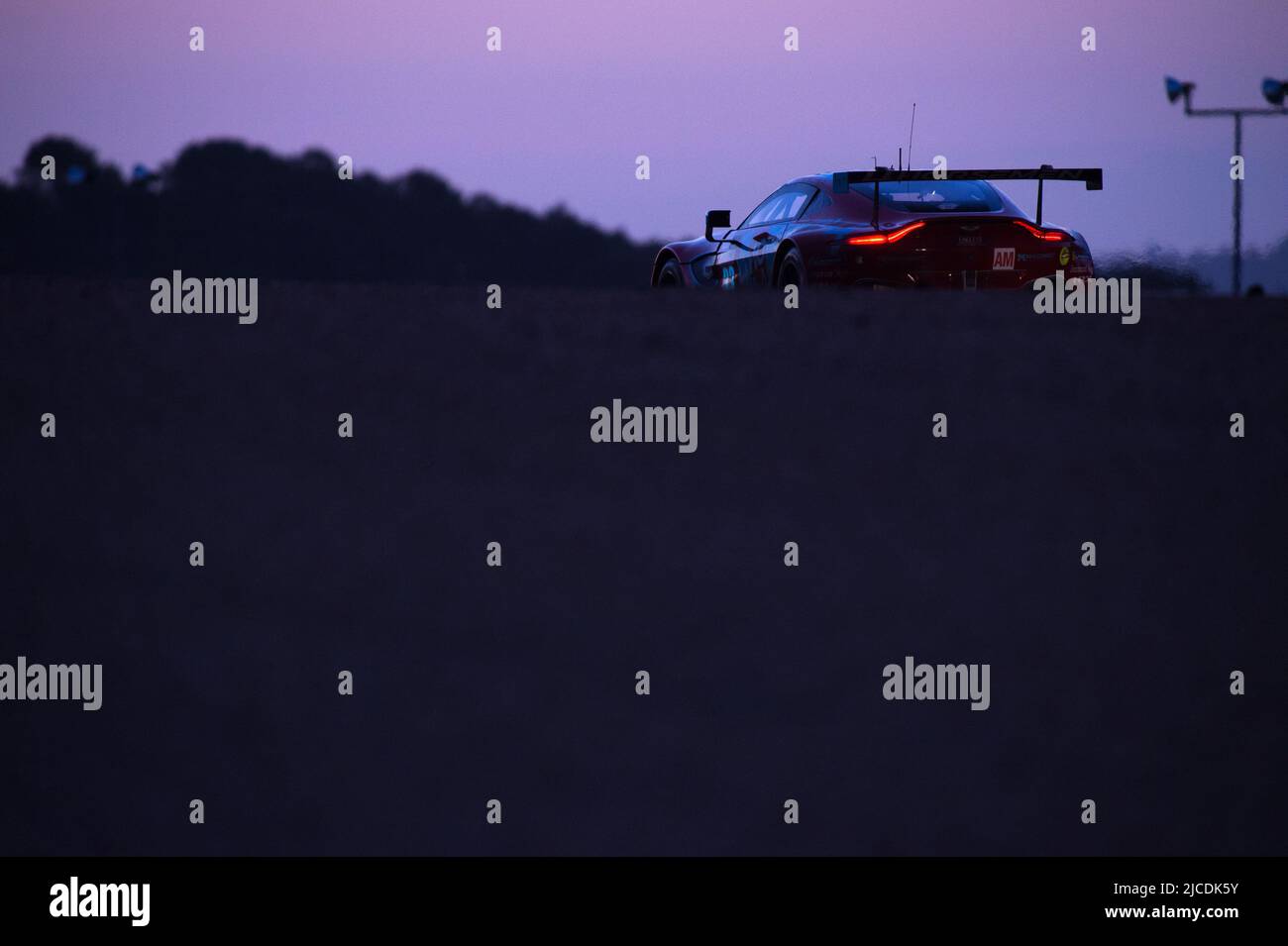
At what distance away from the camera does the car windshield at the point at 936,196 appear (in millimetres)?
9820

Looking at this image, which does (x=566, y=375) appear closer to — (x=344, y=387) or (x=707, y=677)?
(x=344, y=387)

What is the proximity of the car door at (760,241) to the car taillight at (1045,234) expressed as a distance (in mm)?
1765

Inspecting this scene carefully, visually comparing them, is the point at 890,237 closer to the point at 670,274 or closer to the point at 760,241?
the point at 760,241

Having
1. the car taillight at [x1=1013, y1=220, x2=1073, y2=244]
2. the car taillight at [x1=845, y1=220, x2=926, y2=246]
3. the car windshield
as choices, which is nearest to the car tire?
the car windshield

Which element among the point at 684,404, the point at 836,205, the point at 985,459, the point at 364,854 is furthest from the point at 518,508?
the point at 836,205

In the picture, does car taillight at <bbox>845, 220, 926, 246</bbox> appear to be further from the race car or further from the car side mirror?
the car side mirror

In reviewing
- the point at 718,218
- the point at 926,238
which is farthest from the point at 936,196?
the point at 718,218

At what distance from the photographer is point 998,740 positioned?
6.74 metres

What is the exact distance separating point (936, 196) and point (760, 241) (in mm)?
1576

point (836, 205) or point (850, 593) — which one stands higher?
point (836, 205)

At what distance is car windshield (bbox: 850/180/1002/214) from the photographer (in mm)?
9820

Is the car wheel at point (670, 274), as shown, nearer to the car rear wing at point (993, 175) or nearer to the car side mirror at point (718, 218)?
the car side mirror at point (718, 218)

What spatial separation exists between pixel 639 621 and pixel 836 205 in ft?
15.4

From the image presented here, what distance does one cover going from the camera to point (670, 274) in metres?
12.8
